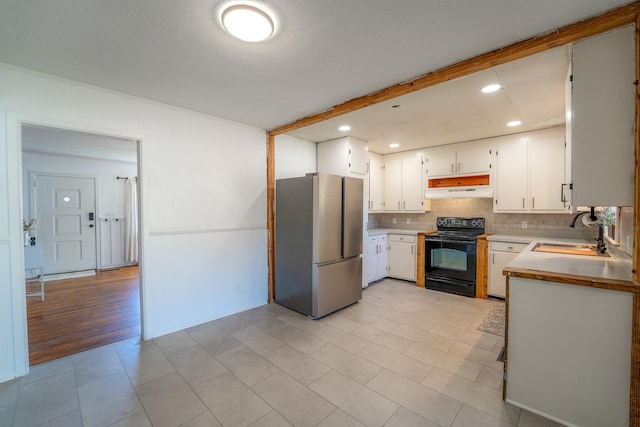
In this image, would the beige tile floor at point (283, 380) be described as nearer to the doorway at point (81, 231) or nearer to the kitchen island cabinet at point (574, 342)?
the kitchen island cabinet at point (574, 342)

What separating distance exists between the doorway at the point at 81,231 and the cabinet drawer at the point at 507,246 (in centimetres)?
485

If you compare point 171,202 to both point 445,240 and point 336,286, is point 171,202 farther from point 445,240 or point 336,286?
point 445,240

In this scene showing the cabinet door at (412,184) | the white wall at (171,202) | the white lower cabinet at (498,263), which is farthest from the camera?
the cabinet door at (412,184)

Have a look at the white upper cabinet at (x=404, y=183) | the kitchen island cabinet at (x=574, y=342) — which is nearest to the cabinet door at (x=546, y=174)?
the white upper cabinet at (x=404, y=183)

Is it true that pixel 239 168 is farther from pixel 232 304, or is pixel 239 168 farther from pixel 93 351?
pixel 93 351

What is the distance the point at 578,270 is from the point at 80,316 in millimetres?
5251

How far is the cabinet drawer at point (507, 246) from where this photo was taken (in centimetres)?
377

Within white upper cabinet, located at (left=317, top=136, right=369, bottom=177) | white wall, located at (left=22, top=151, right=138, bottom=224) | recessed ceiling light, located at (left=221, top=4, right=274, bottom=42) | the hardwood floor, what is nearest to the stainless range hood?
white upper cabinet, located at (left=317, top=136, right=369, bottom=177)

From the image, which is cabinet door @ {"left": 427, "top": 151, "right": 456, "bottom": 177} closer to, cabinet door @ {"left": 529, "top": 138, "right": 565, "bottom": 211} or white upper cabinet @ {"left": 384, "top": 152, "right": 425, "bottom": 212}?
white upper cabinet @ {"left": 384, "top": 152, "right": 425, "bottom": 212}

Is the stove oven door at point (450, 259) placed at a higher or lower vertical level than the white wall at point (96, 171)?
lower

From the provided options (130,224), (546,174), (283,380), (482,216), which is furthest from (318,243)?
(130,224)

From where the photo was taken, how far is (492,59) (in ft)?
6.50

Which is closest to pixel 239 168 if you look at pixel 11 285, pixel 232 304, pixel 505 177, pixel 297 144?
pixel 297 144

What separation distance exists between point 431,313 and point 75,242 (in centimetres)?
713
